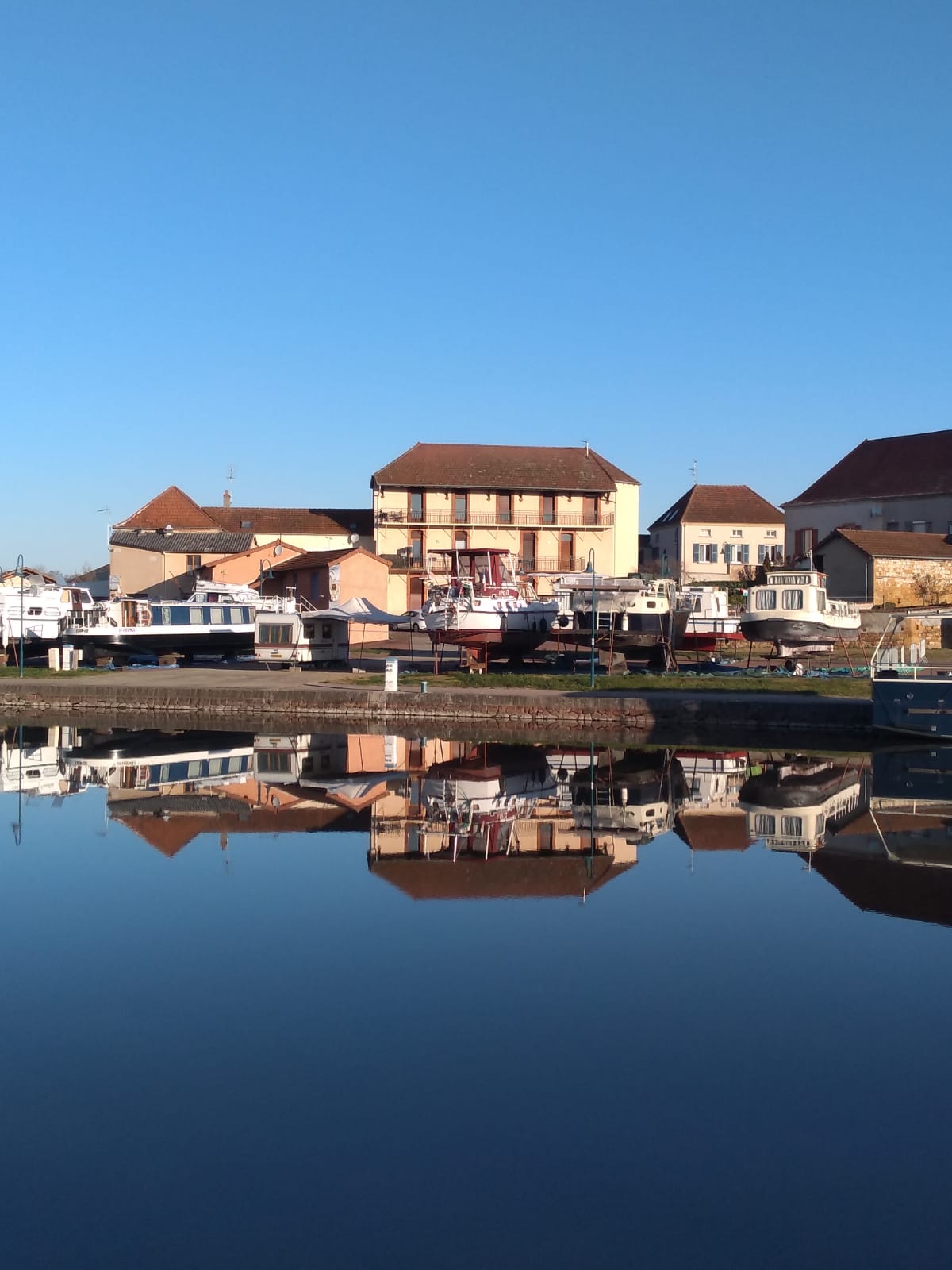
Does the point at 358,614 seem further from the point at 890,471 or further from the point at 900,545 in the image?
the point at 890,471

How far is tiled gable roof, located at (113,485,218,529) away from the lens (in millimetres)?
61000

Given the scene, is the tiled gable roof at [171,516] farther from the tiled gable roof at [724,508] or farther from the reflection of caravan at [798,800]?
the reflection of caravan at [798,800]

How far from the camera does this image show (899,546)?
4888cm

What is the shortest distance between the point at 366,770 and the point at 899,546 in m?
33.8

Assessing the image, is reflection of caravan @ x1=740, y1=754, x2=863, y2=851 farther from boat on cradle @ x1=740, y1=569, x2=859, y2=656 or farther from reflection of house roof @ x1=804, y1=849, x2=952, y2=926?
boat on cradle @ x1=740, y1=569, x2=859, y2=656

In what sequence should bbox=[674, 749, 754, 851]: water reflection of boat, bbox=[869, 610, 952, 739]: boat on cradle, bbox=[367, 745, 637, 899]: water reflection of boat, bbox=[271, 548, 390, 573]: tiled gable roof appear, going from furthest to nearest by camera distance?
1. bbox=[271, 548, 390, 573]: tiled gable roof
2. bbox=[869, 610, 952, 739]: boat on cradle
3. bbox=[674, 749, 754, 851]: water reflection of boat
4. bbox=[367, 745, 637, 899]: water reflection of boat

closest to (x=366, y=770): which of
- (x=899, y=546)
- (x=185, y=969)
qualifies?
(x=185, y=969)

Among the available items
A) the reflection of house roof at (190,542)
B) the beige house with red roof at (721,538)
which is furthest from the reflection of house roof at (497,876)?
the beige house with red roof at (721,538)

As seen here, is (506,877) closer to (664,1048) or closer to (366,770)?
(664,1048)

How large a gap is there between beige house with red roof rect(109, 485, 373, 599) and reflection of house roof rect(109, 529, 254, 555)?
0.04m

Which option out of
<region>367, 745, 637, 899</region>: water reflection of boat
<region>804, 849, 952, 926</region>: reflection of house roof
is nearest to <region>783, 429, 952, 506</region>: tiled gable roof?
Answer: <region>367, 745, 637, 899</region>: water reflection of boat

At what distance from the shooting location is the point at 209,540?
57656 mm

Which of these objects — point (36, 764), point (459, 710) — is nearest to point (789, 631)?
point (459, 710)

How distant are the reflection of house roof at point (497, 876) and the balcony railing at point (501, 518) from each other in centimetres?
4444
